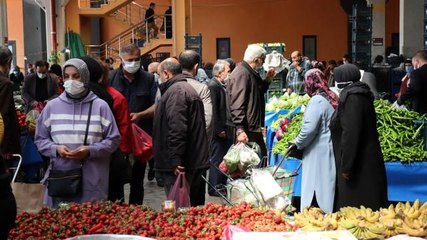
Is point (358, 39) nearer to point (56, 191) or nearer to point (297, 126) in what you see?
point (297, 126)

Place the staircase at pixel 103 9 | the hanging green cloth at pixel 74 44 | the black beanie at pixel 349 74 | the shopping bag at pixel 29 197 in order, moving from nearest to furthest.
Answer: the shopping bag at pixel 29 197
the black beanie at pixel 349 74
the hanging green cloth at pixel 74 44
the staircase at pixel 103 9

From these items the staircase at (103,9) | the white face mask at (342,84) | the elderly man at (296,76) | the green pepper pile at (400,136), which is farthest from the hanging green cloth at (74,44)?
the white face mask at (342,84)

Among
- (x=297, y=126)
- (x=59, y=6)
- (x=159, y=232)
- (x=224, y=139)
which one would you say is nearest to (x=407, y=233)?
(x=159, y=232)

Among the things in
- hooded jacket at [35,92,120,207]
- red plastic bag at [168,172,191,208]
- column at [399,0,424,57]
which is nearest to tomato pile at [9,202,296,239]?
hooded jacket at [35,92,120,207]

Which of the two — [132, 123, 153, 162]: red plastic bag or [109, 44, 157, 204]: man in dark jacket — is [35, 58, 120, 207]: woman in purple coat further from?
[109, 44, 157, 204]: man in dark jacket

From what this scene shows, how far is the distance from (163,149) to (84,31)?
76.2 ft

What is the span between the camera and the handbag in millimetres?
5371

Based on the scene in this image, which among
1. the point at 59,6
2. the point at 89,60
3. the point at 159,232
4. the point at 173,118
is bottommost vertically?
the point at 159,232

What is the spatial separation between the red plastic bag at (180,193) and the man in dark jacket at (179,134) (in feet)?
0.38

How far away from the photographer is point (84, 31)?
93.8ft

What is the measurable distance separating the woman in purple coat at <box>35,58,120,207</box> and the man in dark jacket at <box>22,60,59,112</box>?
642 cm

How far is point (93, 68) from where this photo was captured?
20.0 ft

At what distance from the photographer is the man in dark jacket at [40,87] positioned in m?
11.8

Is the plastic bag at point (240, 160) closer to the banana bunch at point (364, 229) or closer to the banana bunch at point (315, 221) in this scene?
the banana bunch at point (315, 221)
